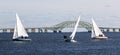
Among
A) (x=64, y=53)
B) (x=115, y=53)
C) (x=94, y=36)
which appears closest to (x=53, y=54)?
(x=64, y=53)

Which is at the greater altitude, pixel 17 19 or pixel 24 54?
pixel 17 19

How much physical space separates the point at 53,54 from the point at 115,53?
11273mm

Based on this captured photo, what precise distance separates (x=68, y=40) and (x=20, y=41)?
43.9ft

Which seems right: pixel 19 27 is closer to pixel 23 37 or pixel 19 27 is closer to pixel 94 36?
pixel 23 37

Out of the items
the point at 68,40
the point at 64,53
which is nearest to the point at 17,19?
the point at 68,40

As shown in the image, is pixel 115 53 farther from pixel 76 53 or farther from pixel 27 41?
pixel 27 41

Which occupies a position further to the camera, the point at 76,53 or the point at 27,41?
A: the point at 27,41

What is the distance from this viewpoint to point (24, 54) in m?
95.6

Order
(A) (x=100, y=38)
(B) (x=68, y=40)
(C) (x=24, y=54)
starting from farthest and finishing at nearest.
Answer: (A) (x=100, y=38) → (B) (x=68, y=40) → (C) (x=24, y=54)

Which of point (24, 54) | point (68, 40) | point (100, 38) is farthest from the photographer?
point (100, 38)

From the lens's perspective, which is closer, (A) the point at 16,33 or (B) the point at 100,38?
(A) the point at 16,33

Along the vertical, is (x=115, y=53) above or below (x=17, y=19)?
below

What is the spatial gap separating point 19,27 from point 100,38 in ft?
112

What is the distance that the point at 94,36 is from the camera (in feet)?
566
